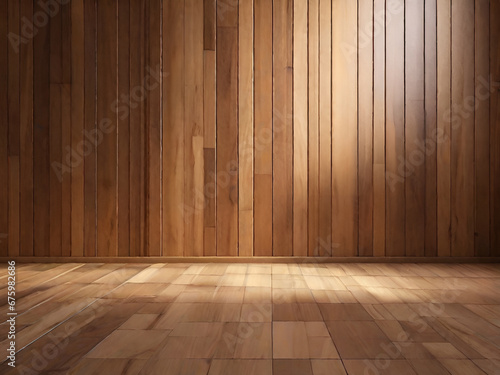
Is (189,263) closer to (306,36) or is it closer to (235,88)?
(235,88)

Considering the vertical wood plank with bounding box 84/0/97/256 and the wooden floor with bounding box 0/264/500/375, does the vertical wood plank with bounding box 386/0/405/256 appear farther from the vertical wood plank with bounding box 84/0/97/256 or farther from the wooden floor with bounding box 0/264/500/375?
the vertical wood plank with bounding box 84/0/97/256

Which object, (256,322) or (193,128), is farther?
(193,128)

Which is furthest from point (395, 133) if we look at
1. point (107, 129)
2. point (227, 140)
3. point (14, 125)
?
point (14, 125)

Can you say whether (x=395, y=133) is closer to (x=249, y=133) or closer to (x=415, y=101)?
(x=415, y=101)

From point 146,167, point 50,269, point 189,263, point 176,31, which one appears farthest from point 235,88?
point 50,269

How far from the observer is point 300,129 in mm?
2717

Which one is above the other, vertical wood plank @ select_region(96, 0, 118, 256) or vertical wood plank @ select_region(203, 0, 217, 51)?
vertical wood plank @ select_region(203, 0, 217, 51)

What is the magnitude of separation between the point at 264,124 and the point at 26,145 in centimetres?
155

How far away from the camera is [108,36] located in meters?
2.74

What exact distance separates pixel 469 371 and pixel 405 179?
5.72 ft

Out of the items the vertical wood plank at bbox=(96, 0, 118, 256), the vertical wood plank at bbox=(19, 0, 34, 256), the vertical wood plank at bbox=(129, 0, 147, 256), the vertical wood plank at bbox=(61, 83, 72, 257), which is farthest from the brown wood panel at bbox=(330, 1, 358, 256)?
the vertical wood plank at bbox=(19, 0, 34, 256)

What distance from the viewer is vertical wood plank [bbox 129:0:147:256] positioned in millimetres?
2729

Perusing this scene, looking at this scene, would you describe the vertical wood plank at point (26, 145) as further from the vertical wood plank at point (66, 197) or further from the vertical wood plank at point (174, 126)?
the vertical wood plank at point (174, 126)

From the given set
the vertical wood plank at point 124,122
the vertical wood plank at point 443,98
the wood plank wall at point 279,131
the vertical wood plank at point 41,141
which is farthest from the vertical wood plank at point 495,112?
the vertical wood plank at point 41,141
